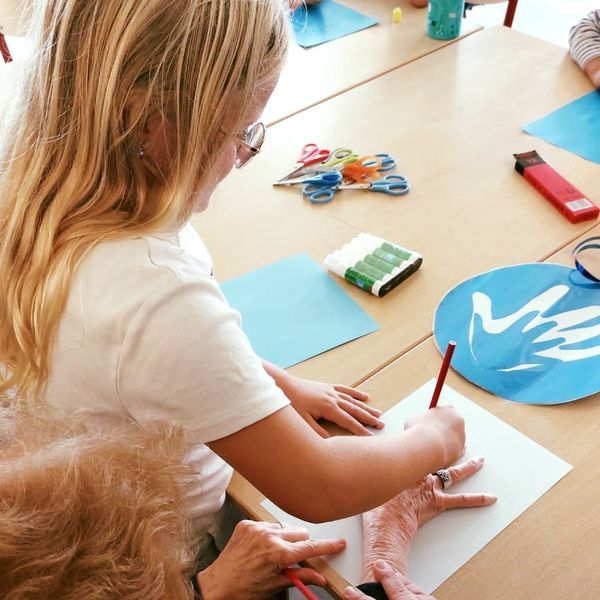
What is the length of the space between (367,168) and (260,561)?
0.74 metres

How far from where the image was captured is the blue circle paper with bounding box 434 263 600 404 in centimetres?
95

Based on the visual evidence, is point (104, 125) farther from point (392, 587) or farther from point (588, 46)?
point (588, 46)

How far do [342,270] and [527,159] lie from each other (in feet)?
1.39

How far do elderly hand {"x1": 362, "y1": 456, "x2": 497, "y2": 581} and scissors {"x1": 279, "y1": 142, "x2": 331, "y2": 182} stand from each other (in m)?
0.67

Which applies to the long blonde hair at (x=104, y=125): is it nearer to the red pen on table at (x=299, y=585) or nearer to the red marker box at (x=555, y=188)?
the red pen on table at (x=299, y=585)

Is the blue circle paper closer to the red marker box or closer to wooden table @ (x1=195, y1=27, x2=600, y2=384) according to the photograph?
wooden table @ (x1=195, y1=27, x2=600, y2=384)

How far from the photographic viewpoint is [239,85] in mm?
752

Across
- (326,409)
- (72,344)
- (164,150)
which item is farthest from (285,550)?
(164,150)

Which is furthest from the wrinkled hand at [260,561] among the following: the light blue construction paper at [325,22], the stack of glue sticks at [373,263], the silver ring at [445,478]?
the light blue construction paper at [325,22]

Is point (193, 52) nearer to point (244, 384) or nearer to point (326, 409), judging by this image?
point (244, 384)

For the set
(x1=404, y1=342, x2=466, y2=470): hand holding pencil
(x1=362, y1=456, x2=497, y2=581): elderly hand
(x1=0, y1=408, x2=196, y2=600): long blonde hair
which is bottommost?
(x1=362, y1=456, x2=497, y2=581): elderly hand

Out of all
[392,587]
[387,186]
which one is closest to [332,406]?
[392,587]

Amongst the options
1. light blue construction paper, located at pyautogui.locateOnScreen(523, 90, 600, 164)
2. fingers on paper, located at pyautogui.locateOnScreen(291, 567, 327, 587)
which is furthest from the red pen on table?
light blue construction paper, located at pyautogui.locateOnScreen(523, 90, 600, 164)

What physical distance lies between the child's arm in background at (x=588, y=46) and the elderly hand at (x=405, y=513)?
3.30ft
